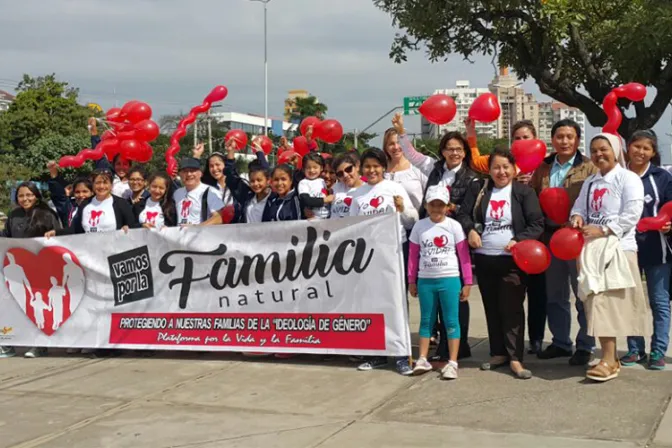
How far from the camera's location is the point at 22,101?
171 feet

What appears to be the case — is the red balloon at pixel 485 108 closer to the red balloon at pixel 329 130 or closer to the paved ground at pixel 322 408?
the paved ground at pixel 322 408

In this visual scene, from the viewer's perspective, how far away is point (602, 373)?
5.38 m

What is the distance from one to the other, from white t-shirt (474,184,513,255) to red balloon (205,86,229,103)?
12.3 feet

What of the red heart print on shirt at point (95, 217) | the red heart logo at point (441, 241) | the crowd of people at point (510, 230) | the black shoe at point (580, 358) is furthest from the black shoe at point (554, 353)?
the red heart print on shirt at point (95, 217)

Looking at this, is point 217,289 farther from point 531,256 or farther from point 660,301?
point 660,301

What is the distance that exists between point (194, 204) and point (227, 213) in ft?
1.02

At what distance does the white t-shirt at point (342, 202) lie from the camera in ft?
21.6

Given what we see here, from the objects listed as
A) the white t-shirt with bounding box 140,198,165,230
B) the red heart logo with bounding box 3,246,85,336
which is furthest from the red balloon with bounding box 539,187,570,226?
the red heart logo with bounding box 3,246,85,336

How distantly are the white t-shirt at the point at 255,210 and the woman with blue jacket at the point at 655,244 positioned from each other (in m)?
3.09

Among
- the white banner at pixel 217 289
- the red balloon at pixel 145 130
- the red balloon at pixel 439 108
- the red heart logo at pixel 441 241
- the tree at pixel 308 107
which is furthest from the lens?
the tree at pixel 308 107

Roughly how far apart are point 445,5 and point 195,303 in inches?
312

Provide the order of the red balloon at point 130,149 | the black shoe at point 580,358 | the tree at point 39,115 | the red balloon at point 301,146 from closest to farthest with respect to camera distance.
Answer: the black shoe at point 580,358 → the red balloon at point 130,149 → the red balloon at point 301,146 → the tree at point 39,115

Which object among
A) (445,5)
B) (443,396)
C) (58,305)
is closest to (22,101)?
(445,5)

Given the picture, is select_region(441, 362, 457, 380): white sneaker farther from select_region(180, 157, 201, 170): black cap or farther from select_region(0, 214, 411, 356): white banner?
select_region(180, 157, 201, 170): black cap
